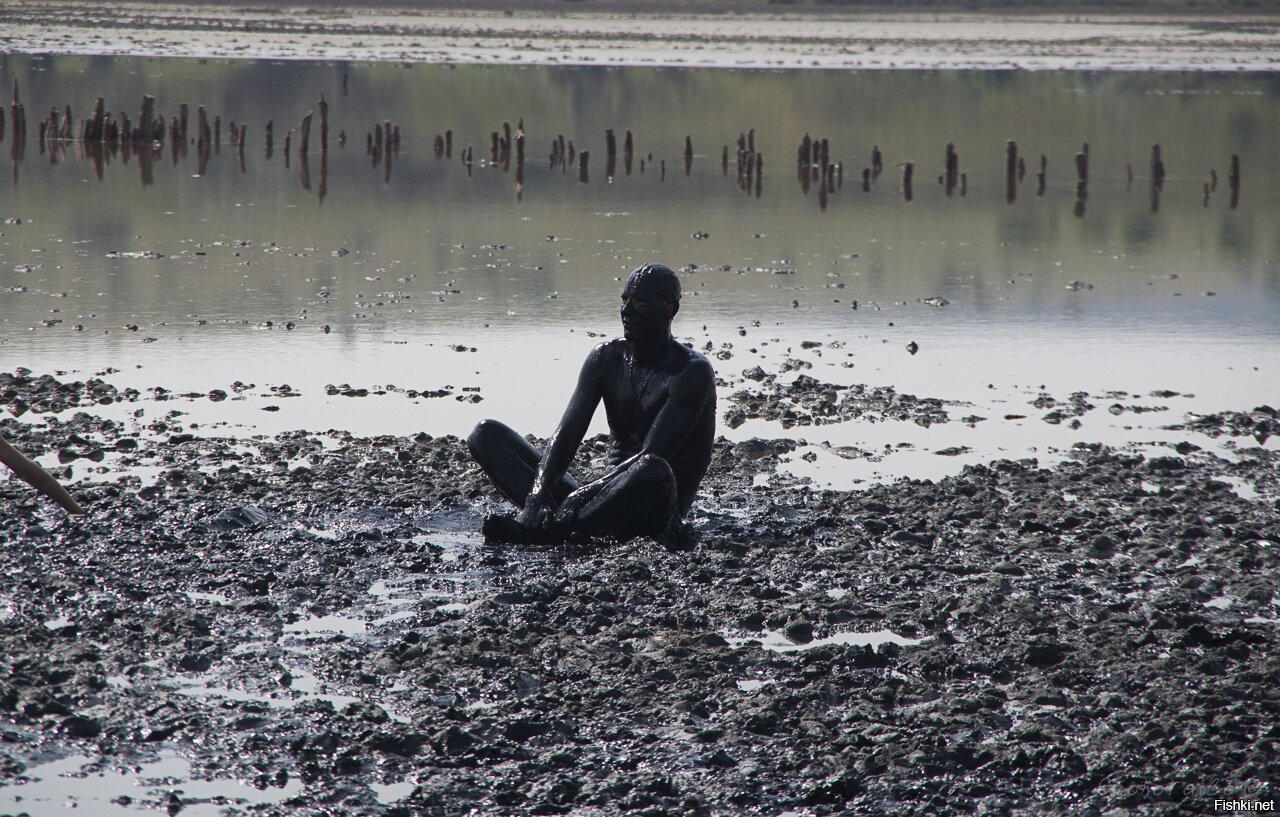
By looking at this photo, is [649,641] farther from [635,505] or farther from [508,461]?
[508,461]

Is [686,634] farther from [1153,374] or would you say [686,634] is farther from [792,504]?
[1153,374]

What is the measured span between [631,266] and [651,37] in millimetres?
69838

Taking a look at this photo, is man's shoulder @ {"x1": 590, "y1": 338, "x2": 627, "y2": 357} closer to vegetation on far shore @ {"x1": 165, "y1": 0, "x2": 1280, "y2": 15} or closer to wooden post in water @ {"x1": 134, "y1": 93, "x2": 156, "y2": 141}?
wooden post in water @ {"x1": 134, "y1": 93, "x2": 156, "y2": 141}

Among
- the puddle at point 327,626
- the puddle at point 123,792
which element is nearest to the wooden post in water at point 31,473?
the puddle at point 327,626

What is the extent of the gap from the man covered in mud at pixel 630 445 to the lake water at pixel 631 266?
8.54 ft

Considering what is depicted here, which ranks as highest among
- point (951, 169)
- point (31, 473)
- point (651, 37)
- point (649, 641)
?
point (31, 473)

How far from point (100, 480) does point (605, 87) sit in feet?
172

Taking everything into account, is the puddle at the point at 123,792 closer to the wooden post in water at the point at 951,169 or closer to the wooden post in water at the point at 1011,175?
the wooden post in water at the point at 1011,175

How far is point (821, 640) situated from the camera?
8875 millimetres

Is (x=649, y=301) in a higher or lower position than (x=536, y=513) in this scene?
higher

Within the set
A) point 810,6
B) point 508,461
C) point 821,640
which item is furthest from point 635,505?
point 810,6

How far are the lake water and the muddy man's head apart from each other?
296 cm

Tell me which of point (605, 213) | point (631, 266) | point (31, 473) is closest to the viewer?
point (31, 473)

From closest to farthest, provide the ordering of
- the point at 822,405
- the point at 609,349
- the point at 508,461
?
the point at 609,349 → the point at 508,461 → the point at 822,405
